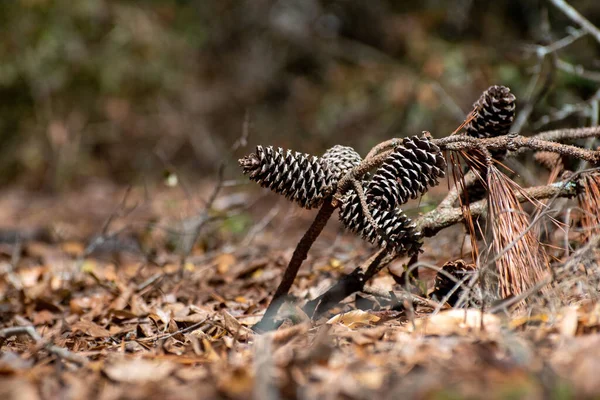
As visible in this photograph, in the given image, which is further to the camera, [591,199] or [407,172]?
[591,199]

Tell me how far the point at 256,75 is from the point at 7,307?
5238 mm

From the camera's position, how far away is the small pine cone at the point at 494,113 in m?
1.71

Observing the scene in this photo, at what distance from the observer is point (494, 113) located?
174 centimetres

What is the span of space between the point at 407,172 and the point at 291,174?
315mm

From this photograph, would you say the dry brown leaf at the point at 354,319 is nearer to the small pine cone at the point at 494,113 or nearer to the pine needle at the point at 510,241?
the pine needle at the point at 510,241

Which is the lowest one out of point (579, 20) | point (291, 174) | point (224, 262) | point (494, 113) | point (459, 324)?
point (224, 262)

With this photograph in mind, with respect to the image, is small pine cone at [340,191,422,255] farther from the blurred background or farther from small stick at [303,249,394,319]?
the blurred background

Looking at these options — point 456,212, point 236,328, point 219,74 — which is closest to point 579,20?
point 456,212

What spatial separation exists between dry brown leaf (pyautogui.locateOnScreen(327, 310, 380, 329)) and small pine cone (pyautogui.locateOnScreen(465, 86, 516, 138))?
2.10 ft

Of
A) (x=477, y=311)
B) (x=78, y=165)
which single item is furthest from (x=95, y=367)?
(x=78, y=165)

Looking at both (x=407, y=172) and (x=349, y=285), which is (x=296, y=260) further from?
(x=407, y=172)

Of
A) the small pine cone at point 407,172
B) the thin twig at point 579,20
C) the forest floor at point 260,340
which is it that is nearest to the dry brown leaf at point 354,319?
the forest floor at point 260,340

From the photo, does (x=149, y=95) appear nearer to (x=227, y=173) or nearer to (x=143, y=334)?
(x=227, y=173)

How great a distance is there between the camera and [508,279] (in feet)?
5.21
